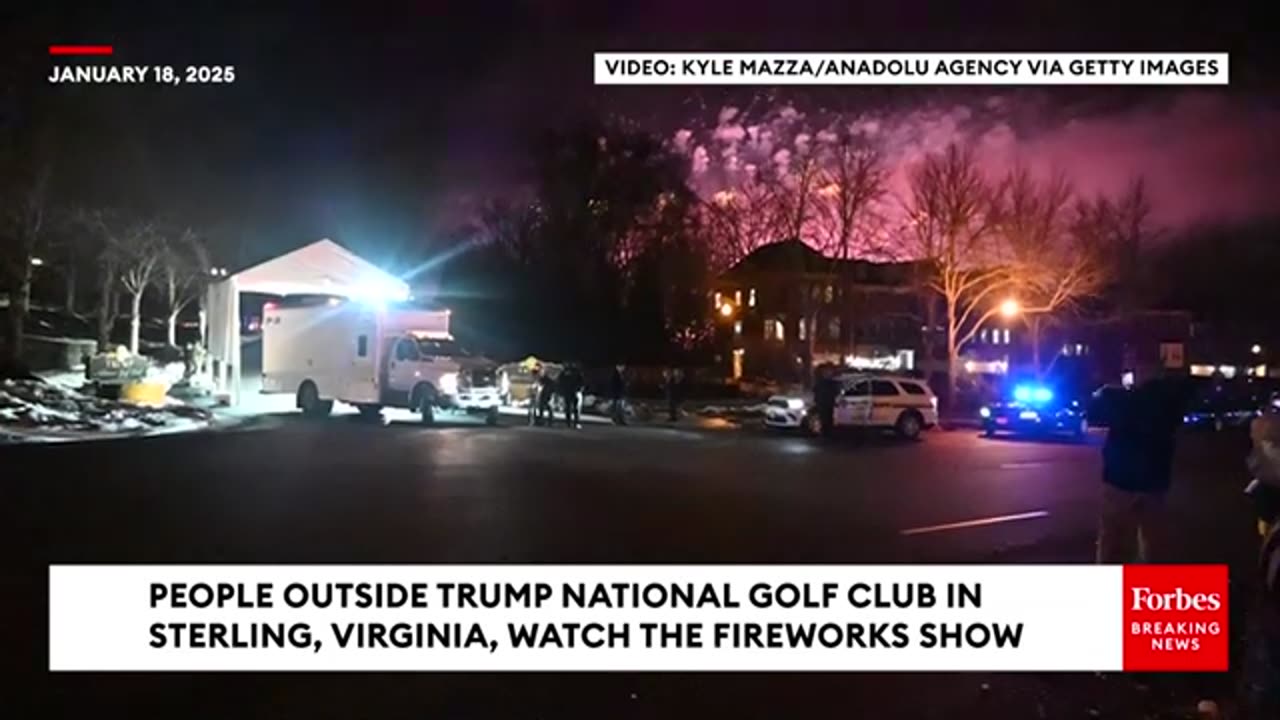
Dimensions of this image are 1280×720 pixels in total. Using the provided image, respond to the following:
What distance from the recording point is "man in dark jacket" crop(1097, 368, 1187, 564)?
2.91m

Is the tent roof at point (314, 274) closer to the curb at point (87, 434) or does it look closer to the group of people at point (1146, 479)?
the curb at point (87, 434)

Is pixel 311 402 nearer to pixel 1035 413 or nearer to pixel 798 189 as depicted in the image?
pixel 798 189

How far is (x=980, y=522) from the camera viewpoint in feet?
10.9

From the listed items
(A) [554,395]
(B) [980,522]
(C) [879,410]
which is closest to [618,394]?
(A) [554,395]

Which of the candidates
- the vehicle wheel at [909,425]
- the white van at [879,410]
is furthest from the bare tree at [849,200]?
the vehicle wheel at [909,425]

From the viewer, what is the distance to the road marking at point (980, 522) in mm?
3227

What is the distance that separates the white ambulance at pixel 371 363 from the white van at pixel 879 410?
1314 mm

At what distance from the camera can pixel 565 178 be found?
4824mm

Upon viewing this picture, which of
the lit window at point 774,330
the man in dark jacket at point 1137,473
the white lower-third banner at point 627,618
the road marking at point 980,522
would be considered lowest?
the white lower-third banner at point 627,618

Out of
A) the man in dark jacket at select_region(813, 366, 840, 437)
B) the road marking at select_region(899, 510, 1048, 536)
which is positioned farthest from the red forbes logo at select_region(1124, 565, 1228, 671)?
the man in dark jacket at select_region(813, 366, 840, 437)

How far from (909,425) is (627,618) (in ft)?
6.42

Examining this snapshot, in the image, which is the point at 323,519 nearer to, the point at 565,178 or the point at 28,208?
the point at 28,208

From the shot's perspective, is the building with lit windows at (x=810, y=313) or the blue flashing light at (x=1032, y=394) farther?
the building with lit windows at (x=810, y=313)

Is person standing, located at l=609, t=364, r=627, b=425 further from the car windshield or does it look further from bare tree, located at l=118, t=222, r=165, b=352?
bare tree, located at l=118, t=222, r=165, b=352
